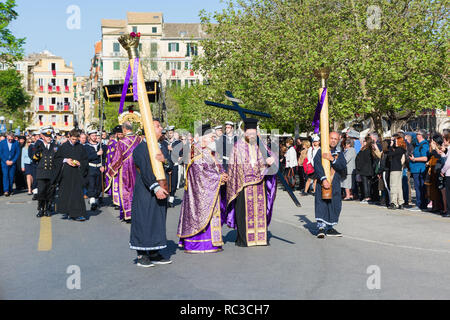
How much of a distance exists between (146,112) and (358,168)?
33.7 feet

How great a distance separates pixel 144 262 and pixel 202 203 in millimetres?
1584

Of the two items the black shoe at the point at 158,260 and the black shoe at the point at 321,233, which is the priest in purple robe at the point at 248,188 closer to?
the black shoe at the point at 321,233

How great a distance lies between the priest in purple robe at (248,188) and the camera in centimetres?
1014

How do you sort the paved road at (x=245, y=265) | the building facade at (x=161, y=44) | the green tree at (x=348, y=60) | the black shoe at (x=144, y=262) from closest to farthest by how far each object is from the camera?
the paved road at (x=245, y=265) < the black shoe at (x=144, y=262) < the green tree at (x=348, y=60) < the building facade at (x=161, y=44)

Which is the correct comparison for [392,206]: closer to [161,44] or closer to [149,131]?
[149,131]

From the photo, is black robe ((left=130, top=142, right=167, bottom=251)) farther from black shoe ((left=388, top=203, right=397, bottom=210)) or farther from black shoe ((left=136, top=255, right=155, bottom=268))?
black shoe ((left=388, top=203, right=397, bottom=210))

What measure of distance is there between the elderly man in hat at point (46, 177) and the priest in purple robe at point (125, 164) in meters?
1.43

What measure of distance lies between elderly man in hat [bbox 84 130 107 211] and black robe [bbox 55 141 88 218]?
1.44m

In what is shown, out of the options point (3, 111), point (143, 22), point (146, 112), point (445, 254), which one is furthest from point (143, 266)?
point (143, 22)

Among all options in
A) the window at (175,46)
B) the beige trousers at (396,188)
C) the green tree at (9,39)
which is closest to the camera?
the beige trousers at (396,188)

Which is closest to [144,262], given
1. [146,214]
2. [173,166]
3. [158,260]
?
[158,260]

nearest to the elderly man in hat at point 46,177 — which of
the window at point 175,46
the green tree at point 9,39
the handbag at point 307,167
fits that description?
the handbag at point 307,167

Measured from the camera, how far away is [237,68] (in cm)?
2686

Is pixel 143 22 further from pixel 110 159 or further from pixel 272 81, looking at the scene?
pixel 110 159
